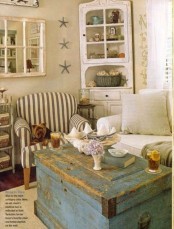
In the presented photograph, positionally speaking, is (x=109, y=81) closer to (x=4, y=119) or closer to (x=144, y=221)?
(x=4, y=119)

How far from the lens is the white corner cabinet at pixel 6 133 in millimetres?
3309

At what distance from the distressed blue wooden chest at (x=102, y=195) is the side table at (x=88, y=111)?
71.7 inches

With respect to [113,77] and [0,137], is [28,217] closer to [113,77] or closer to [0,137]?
[0,137]

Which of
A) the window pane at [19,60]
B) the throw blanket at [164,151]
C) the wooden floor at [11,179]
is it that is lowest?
the wooden floor at [11,179]

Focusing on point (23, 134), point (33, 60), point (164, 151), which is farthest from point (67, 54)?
point (164, 151)

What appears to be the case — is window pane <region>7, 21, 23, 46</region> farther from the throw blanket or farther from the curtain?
the throw blanket

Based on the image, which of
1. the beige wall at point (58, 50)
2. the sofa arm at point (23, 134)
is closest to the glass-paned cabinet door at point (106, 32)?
the beige wall at point (58, 50)

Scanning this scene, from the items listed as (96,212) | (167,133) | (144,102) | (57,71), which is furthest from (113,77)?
(96,212)

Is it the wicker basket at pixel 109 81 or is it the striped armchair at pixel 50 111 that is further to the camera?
the wicker basket at pixel 109 81

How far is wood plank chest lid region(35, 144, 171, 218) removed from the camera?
5.35 ft

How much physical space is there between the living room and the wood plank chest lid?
1857 millimetres

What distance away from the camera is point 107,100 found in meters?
4.18

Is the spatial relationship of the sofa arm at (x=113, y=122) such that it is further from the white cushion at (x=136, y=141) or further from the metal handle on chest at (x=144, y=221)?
the metal handle on chest at (x=144, y=221)

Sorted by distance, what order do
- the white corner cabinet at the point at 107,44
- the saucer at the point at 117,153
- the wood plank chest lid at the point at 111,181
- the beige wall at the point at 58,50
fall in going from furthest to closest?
the white corner cabinet at the point at 107,44 < the beige wall at the point at 58,50 < the saucer at the point at 117,153 < the wood plank chest lid at the point at 111,181
